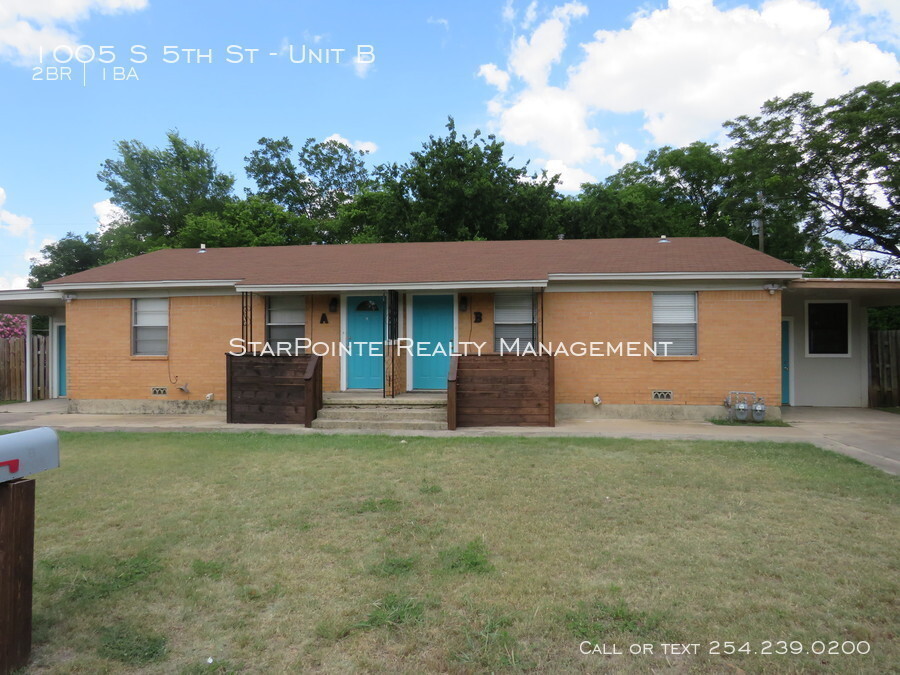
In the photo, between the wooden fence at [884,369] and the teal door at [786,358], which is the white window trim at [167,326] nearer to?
the teal door at [786,358]

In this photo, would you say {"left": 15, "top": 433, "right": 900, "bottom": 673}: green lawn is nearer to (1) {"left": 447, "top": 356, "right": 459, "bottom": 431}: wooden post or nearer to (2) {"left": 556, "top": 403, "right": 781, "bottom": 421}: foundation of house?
(1) {"left": 447, "top": 356, "right": 459, "bottom": 431}: wooden post

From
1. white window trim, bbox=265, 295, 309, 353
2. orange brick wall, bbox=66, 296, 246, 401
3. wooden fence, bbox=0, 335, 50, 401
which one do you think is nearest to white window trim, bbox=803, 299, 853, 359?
white window trim, bbox=265, 295, 309, 353

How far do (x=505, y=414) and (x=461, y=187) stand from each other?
1482cm

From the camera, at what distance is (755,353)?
10391 millimetres

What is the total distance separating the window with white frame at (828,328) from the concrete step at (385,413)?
964 cm

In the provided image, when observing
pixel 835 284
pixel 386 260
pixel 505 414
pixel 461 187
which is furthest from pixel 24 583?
pixel 461 187

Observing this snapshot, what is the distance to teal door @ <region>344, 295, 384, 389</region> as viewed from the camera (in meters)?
11.4

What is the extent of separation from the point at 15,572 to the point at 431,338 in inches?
355

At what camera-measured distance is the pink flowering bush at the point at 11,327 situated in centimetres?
2312

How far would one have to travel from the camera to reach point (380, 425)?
9.59 m

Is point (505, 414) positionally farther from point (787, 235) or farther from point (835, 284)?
point (787, 235)

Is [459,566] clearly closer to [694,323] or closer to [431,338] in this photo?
[431,338]

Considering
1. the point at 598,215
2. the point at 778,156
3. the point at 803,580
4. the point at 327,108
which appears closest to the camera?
the point at 803,580

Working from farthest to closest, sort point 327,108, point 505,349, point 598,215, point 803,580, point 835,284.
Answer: point 598,215 < point 327,108 < point 505,349 < point 835,284 < point 803,580
